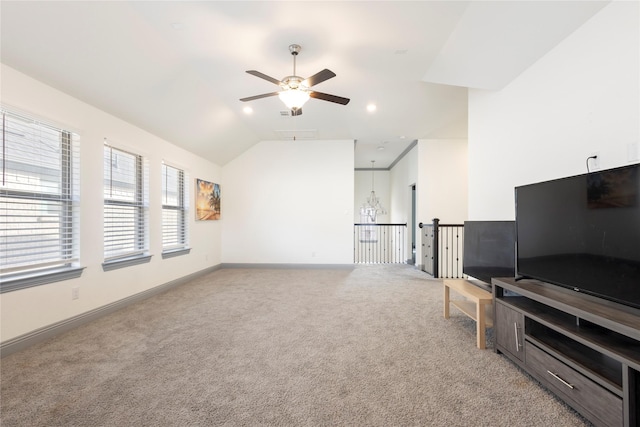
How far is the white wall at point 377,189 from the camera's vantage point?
1065 cm

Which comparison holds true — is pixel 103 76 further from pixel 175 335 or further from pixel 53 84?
pixel 175 335

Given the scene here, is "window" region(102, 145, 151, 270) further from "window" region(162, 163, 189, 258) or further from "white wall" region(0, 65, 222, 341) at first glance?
"window" region(162, 163, 189, 258)

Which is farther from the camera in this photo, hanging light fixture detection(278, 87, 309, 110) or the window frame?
the window frame

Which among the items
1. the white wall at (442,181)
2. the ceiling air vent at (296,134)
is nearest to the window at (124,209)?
the ceiling air vent at (296,134)

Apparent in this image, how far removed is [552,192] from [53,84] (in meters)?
4.57

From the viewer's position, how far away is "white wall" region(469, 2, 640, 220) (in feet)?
6.10

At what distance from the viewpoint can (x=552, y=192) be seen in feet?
6.56

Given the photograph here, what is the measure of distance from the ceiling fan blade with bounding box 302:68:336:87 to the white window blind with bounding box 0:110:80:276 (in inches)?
104

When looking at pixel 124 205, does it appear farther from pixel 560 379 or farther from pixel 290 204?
pixel 560 379

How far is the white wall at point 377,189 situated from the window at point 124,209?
7.87 meters

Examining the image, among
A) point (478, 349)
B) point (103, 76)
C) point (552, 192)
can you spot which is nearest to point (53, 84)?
point (103, 76)

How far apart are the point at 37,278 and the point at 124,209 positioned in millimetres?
1380

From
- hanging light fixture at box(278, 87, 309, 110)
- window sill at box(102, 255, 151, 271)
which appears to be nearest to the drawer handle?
hanging light fixture at box(278, 87, 309, 110)

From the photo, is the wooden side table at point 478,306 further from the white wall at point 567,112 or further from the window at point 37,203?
the window at point 37,203
